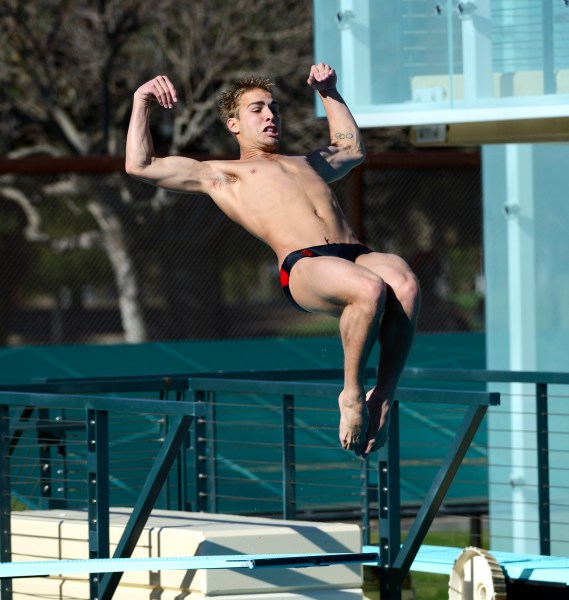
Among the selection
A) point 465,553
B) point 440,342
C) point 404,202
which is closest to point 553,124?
point 465,553

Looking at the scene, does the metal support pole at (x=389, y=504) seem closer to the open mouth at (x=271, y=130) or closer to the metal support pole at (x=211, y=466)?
the metal support pole at (x=211, y=466)

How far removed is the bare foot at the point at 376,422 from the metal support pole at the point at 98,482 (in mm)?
1188

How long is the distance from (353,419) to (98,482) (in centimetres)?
128

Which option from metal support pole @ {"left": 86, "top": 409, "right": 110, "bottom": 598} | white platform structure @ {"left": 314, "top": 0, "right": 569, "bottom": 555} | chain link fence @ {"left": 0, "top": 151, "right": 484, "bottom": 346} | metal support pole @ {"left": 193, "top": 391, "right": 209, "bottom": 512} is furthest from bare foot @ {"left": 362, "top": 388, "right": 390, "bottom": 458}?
chain link fence @ {"left": 0, "top": 151, "right": 484, "bottom": 346}

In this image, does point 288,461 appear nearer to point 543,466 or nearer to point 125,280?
point 543,466

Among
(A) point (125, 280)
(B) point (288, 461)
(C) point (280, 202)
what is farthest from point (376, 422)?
(A) point (125, 280)

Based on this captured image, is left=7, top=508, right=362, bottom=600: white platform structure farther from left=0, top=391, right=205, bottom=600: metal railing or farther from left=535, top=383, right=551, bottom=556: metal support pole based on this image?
left=535, top=383, right=551, bottom=556: metal support pole

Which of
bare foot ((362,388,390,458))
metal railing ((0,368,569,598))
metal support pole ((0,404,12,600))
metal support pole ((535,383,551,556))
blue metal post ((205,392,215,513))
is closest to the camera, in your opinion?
bare foot ((362,388,390,458))

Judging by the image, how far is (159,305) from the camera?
49.1 ft

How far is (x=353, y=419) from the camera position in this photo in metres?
5.11

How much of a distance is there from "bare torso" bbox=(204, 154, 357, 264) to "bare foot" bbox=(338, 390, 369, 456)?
62 centimetres

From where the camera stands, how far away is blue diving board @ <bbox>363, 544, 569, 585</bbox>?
21.9 feet

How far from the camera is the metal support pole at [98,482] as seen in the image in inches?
230

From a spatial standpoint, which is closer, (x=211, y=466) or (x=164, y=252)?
(x=211, y=466)
